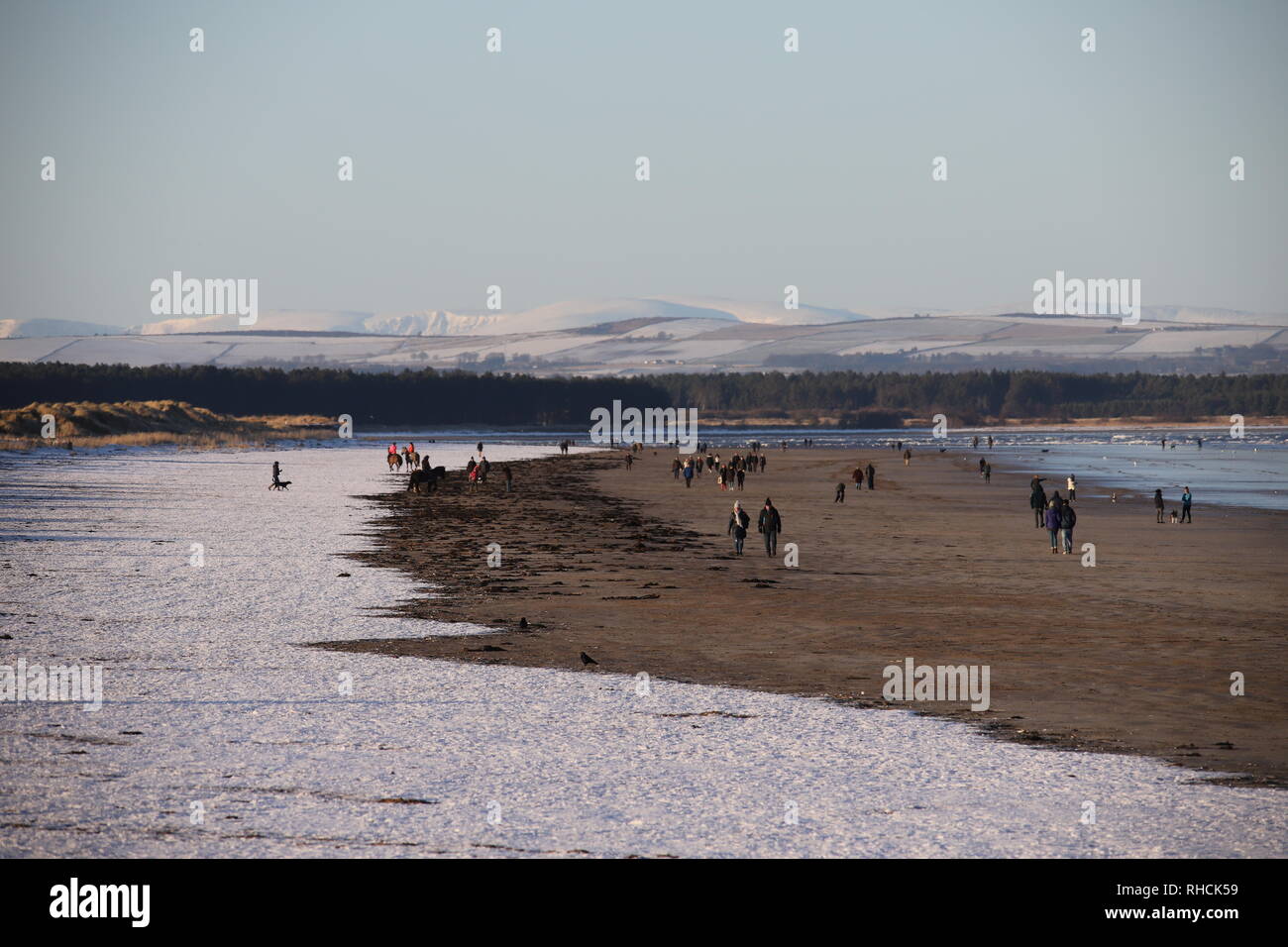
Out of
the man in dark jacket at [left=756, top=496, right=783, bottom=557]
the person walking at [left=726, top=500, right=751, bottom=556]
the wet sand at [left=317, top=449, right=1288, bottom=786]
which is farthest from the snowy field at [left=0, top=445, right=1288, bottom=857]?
the man in dark jacket at [left=756, top=496, right=783, bottom=557]

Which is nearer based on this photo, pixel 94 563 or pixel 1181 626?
pixel 1181 626

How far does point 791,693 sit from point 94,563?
727 inches

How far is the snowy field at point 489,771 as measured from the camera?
1094 cm

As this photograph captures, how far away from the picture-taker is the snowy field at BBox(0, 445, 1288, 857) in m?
10.9

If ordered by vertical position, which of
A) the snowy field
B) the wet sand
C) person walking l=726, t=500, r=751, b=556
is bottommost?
the wet sand

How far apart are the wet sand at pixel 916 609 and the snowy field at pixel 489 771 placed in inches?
48.2

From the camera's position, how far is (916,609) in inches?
983

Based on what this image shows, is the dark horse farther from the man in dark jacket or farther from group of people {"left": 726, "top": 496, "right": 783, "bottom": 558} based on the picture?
the man in dark jacket

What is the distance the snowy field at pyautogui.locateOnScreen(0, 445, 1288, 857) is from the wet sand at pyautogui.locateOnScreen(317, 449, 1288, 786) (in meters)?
1.22

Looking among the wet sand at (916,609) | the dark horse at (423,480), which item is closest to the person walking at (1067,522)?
the wet sand at (916,609)
